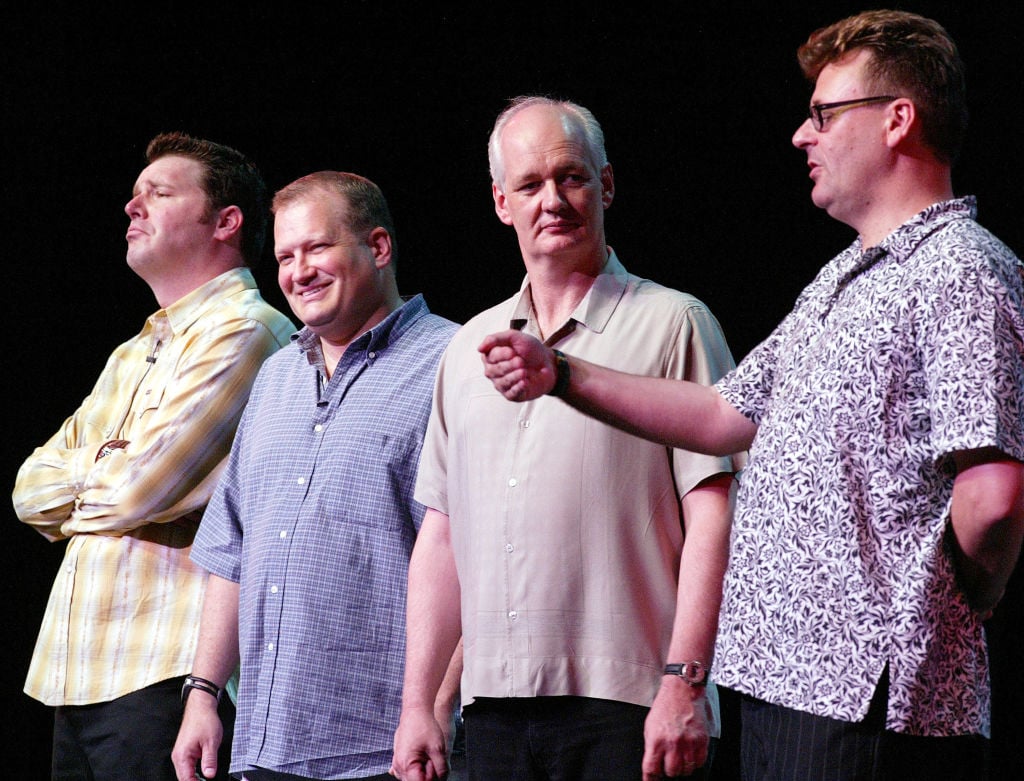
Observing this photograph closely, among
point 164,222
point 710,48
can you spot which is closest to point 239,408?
point 164,222

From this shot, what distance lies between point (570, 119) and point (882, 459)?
1059mm

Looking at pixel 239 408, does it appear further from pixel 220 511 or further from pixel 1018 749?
pixel 1018 749

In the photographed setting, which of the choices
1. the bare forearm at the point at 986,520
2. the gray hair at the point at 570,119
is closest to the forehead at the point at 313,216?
the gray hair at the point at 570,119

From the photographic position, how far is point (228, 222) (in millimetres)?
3492

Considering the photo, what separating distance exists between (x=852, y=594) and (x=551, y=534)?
A: 2.07ft

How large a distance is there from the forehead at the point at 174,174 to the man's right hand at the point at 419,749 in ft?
5.46

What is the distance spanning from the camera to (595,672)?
85.7 inches

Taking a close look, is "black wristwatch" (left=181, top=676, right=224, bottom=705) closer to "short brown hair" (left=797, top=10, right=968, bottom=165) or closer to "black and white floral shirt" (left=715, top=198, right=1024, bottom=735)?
"black and white floral shirt" (left=715, top=198, right=1024, bottom=735)

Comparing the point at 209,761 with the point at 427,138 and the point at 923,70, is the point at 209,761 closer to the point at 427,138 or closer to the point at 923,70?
the point at 923,70

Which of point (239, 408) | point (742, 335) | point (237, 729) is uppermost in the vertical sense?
point (742, 335)

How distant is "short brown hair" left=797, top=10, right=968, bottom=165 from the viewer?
1.95 metres

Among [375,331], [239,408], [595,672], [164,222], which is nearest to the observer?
[595,672]

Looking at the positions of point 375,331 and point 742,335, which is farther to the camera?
point 742,335

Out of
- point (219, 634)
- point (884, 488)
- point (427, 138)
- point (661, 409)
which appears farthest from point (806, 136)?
point (427, 138)
